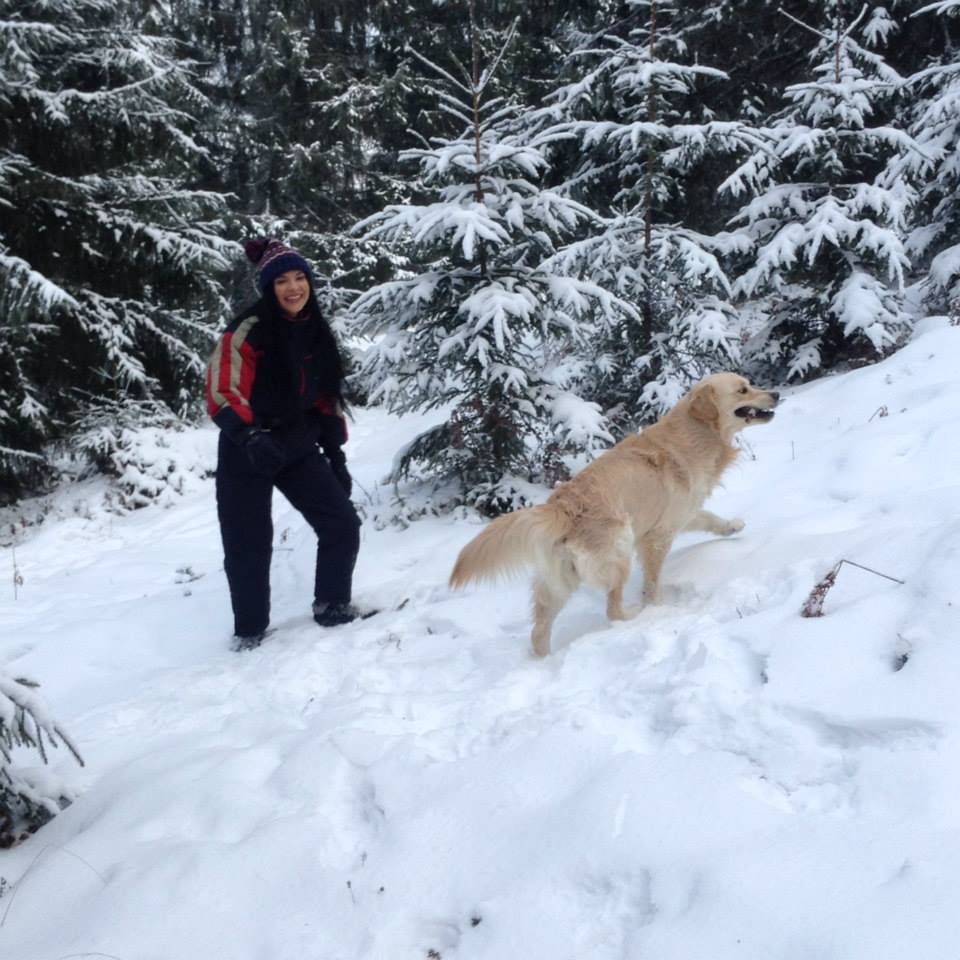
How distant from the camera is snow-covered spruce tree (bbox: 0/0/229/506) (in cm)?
802

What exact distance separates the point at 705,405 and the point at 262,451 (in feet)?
8.22

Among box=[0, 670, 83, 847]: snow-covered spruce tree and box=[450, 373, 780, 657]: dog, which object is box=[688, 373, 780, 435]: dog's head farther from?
box=[0, 670, 83, 847]: snow-covered spruce tree

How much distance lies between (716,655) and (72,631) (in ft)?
13.2

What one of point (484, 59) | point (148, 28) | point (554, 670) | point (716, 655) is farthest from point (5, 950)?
point (484, 59)

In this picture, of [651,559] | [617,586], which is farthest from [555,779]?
[651,559]

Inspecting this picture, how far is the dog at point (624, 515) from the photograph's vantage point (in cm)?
323

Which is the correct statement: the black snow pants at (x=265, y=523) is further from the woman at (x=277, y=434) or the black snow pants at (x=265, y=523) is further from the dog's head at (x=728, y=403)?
the dog's head at (x=728, y=403)

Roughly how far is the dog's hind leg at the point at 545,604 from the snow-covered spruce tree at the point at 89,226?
6654 mm

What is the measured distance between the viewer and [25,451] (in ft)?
27.8

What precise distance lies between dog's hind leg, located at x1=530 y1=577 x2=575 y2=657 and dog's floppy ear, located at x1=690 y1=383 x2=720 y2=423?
138 centimetres

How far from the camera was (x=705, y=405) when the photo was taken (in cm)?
404

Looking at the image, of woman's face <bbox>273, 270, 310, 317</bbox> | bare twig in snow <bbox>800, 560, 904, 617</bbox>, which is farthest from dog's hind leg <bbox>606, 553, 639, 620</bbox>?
woman's face <bbox>273, 270, 310, 317</bbox>

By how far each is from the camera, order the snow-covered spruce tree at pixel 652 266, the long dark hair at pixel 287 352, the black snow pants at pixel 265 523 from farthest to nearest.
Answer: the snow-covered spruce tree at pixel 652 266, the black snow pants at pixel 265 523, the long dark hair at pixel 287 352

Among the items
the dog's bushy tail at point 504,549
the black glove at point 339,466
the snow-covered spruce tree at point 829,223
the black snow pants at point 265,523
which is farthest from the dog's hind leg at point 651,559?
the snow-covered spruce tree at point 829,223
